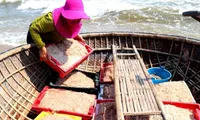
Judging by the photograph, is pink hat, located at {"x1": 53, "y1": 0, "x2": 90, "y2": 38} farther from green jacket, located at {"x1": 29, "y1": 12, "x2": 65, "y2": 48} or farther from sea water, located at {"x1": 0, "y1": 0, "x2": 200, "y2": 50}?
sea water, located at {"x1": 0, "y1": 0, "x2": 200, "y2": 50}

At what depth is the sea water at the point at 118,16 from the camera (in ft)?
30.4

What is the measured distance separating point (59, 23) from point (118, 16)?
8042mm

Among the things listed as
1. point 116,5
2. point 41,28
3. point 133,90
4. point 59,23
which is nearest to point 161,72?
point 133,90

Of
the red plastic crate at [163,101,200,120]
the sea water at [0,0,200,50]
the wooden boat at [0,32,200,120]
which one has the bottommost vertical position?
the red plastic crate at [163,101,200,120]

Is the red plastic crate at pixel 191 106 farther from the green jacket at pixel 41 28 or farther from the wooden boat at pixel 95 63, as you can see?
the green jacket at pixel 41 28

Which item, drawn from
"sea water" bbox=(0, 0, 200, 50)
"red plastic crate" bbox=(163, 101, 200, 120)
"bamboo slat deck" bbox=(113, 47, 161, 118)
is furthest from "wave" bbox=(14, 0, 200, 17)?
"red plastic crate" bbox=(163, 101, 200, 120)

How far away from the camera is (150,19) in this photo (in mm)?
10430

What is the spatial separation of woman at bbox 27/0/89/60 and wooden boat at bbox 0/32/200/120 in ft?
1.11

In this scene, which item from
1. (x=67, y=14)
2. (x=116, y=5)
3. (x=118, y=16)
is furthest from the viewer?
(x=116, y=5)

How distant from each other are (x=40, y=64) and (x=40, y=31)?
559 millimetres

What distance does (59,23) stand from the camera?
3.17 metres

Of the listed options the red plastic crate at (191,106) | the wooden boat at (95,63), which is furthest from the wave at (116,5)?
the red plastic crate at (191,106)

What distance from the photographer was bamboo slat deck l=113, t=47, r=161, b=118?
2.33 m

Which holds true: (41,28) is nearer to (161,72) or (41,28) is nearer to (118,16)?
(161,72)
